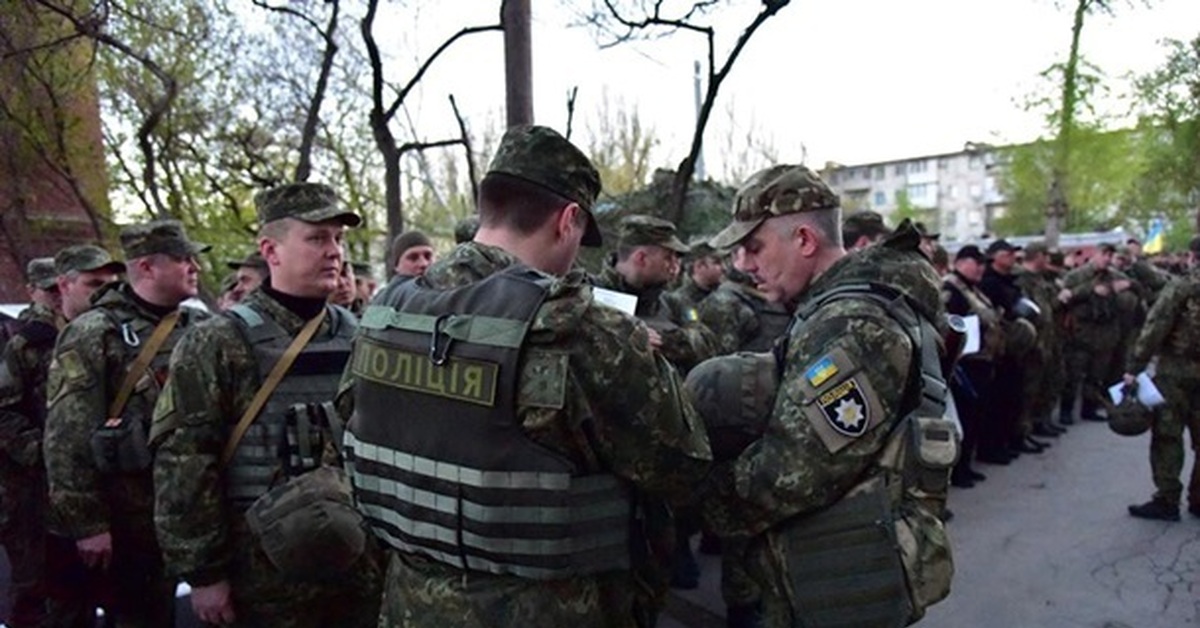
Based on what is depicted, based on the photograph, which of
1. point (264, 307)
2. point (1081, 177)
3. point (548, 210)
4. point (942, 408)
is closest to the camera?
point (548, 210)

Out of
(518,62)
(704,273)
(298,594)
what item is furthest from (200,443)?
(704,273)

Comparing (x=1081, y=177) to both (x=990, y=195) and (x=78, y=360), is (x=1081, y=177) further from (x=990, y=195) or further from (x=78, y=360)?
(x=990, y=195)

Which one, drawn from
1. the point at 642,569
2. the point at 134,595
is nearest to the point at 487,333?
the point at 642,569

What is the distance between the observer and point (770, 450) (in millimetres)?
1967

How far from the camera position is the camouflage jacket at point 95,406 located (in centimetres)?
317

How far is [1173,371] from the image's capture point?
5648mm

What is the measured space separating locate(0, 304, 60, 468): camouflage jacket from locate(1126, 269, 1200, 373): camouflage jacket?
7092 millimetres

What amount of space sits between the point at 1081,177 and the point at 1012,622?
27390 mm

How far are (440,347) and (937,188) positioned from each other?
315ft

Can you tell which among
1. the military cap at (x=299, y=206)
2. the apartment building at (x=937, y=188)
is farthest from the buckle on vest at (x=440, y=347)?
the apartment building at (x=937, y=188)

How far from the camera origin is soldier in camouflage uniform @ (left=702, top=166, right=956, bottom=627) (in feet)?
6.41

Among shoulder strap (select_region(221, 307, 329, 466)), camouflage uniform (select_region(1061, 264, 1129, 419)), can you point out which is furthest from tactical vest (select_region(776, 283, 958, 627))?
camouflage uniform (select_region(1061, 264, 1129, 419))

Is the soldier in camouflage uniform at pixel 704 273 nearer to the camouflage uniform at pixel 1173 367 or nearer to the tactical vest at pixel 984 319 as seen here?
the tactical vest at pixel 984 319

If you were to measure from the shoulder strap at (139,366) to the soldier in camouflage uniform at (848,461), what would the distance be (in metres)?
2.65
